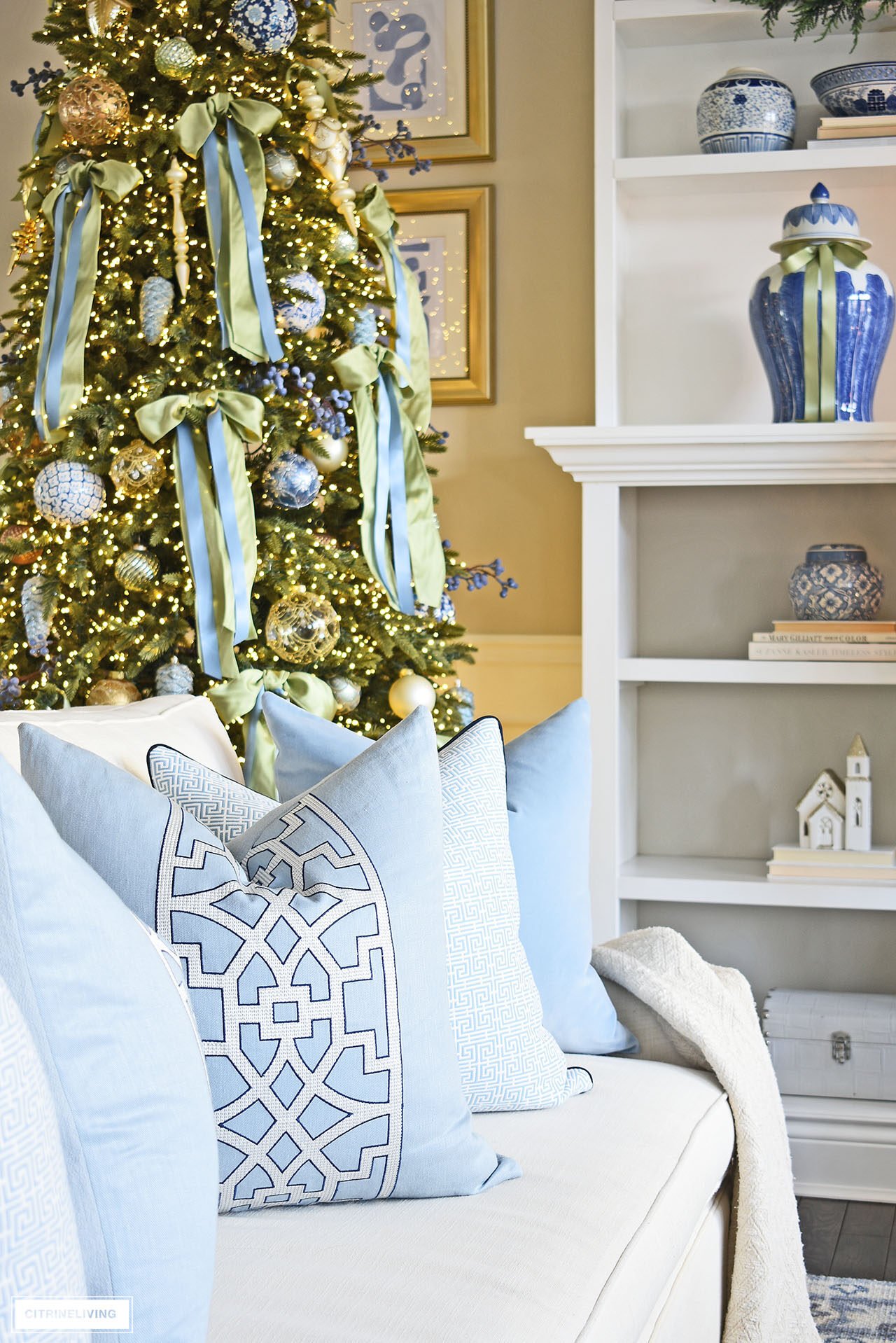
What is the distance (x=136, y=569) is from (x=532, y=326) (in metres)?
1.32

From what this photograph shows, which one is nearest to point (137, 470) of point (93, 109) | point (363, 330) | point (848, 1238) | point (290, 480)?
point (290, 480)

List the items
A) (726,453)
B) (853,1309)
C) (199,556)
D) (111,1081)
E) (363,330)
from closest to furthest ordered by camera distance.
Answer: (111,1081) < (853,1309) < (199,556) < (363,330) < (726,453)

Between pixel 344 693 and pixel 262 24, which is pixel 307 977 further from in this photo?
pixel 262 24

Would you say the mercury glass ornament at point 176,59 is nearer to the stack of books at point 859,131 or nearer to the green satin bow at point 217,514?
the green satin bow at point 217,514

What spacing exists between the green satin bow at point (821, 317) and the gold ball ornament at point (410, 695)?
0.96 m

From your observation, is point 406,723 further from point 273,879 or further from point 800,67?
point 800,67

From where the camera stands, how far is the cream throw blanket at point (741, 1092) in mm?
1647

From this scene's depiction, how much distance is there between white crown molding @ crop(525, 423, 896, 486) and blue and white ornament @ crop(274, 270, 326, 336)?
54cm

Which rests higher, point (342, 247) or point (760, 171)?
point (760, 171)

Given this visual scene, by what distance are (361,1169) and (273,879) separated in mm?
259

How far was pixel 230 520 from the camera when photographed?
225 cm

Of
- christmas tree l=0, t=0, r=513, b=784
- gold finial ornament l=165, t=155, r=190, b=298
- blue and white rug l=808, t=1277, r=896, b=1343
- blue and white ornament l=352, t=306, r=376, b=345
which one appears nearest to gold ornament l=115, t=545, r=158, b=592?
christmas tree l=0, t=0, r=513, b=784

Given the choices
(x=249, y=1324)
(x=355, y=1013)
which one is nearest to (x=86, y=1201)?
(x=249, y=1324)

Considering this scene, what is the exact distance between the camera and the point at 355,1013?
1.16 meters
